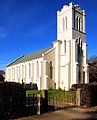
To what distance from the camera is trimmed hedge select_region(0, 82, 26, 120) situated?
12.0 m

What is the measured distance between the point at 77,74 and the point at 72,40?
7.81 meters

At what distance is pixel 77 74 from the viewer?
135ft

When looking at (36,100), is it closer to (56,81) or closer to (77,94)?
(77,94)

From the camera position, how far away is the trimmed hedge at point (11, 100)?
11978 millimetres

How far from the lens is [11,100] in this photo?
12461 millimetres

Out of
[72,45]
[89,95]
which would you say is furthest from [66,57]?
[89,95]

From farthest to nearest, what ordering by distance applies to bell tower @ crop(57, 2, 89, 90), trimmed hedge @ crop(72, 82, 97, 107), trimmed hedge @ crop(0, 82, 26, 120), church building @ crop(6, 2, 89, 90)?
1. church building @ crop(6, 2, 89, 90)
2. bell tower @ crop(57, 2, 89, 90)
3. trimmed hedge @ crop(72, 82, 97, 107)
4. trimmed hedge @ crop(0, 82, 26, 120)

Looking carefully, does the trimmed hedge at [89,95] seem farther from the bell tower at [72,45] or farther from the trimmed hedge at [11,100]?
the bell tower at [72,45]

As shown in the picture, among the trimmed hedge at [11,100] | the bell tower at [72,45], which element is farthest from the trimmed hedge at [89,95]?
the bell tower at [72,45]

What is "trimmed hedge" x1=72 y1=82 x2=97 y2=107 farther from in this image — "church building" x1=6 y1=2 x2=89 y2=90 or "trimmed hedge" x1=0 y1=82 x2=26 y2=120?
"church building" x1=6 y1=2 x2=89 y2=90

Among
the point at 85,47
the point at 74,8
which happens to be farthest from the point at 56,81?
the point at 74,8

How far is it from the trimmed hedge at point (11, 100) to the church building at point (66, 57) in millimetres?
28287

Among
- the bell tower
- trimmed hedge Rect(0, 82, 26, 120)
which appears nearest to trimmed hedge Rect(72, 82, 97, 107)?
trimmed hedge Rect(0, 82, 26, 120)

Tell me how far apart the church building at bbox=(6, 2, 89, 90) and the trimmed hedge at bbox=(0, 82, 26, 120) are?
28.3m
